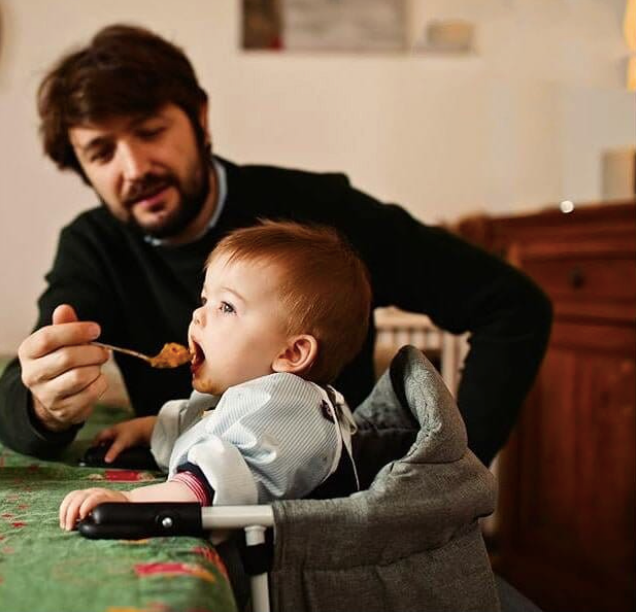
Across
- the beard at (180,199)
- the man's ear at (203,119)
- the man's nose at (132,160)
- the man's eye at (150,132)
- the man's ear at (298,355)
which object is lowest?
the man's ear at (298,355)

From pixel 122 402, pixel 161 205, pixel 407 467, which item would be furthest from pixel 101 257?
pixel 407 467

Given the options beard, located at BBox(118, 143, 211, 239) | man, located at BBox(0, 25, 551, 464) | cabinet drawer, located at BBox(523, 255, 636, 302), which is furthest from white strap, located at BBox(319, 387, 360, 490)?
cabinet drawer, located at BBox(523, 255, 636, 302)

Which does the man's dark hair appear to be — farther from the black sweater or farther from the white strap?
the white strap

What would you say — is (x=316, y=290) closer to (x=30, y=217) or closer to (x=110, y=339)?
(x=110, y=339)

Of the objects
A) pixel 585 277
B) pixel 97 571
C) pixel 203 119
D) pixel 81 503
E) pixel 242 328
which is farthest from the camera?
pixel 585 277

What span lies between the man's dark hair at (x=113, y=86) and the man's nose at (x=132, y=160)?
2.0 inches

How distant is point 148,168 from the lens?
1259mm

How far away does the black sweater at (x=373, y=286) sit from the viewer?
121cm

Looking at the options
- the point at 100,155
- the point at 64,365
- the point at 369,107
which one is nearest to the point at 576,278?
the point at 369,107

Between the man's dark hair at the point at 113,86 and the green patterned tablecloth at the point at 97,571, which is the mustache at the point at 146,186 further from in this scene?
the green patterned tablecloth at the point at 97,571

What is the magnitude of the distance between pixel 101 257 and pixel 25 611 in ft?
2.82

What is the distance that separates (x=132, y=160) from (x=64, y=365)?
0.49 m

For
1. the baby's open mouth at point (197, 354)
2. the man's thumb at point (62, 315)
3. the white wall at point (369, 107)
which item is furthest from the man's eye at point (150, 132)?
the white wall at point (369, 107)

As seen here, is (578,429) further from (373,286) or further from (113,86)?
(113,86)
